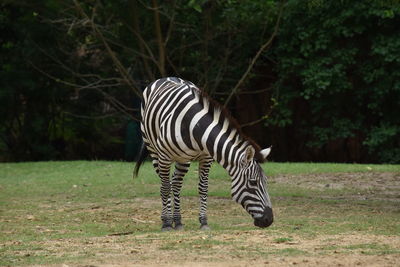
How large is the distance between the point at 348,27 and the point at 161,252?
44.5 ft

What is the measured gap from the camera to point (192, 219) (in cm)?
1132

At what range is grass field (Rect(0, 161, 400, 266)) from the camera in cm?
764

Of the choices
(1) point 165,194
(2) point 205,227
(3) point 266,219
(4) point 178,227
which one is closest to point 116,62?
(1) point 165,194

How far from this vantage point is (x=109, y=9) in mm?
20859

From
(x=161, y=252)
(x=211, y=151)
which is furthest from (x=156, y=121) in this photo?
(x=161, y=252)

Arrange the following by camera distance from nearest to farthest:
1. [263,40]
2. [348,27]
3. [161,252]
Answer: [161,252], [348,27], [263,40]

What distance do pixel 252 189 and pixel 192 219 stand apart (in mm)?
2396

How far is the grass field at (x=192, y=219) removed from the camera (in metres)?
7.64

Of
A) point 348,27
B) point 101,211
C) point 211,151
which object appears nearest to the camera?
point 211,151

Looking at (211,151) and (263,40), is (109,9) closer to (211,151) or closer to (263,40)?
(263,40)

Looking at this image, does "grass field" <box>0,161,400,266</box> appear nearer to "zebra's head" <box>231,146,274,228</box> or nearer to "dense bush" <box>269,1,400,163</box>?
"zebra's head" <box>231,146,274,228</box>

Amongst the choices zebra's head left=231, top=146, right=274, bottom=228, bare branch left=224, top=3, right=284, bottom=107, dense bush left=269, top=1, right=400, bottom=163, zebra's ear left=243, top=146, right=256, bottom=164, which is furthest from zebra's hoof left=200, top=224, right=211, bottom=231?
dense bush left=269, top=1, right=400, bottom=163

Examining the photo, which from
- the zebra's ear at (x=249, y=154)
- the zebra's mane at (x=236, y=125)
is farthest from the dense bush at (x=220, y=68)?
the zebra's ear at (x=249, y=154)

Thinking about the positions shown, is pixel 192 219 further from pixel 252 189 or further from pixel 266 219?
pixel 266 219
